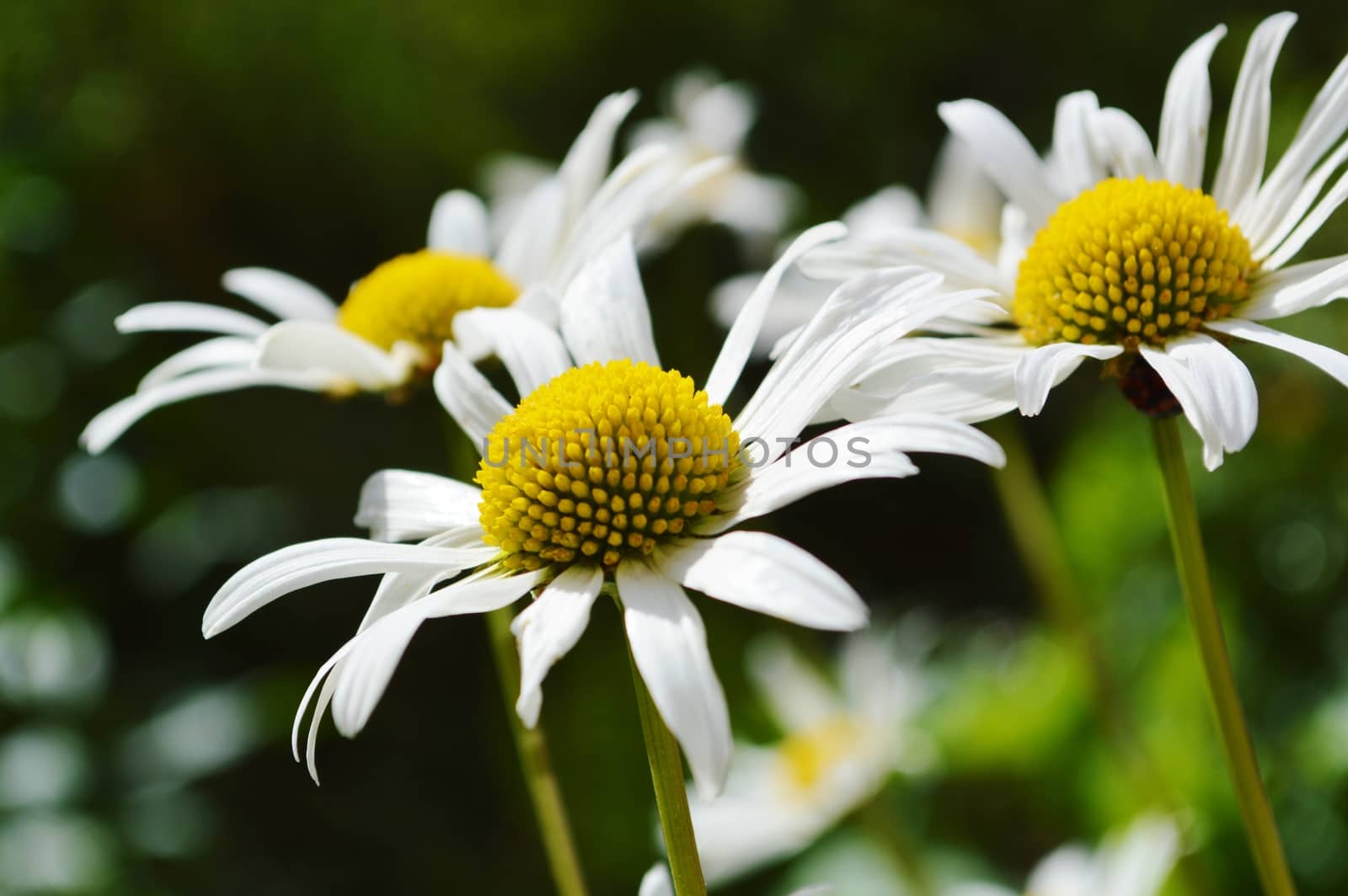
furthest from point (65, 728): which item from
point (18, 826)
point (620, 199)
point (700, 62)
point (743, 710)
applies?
point (700, 62)

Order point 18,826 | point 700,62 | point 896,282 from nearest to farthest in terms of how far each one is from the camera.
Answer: point 896,282
point 18,826
point 700,62

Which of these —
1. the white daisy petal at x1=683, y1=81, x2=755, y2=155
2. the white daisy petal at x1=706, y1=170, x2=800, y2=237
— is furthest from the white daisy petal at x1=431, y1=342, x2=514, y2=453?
the white daisy petal at x1=683, y1=81, x2=755, y2=155

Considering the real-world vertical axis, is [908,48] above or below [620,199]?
above

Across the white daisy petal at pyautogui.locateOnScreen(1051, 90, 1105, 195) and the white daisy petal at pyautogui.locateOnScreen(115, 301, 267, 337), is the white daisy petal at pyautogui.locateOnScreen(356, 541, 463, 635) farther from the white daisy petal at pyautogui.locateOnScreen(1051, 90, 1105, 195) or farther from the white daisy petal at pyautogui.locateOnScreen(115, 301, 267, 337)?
the white daisy petal at pyautogui.locateOnScreen(1051, 90, 1105, 195)

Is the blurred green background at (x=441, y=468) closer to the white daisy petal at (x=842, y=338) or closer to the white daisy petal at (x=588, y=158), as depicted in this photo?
the white daisy petal at (x=588, y=158)

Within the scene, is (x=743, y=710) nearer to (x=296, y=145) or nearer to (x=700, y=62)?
(x=700, y=62)

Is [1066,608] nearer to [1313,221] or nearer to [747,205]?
[1313,221]

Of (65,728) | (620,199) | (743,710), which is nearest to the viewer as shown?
(620,199)
